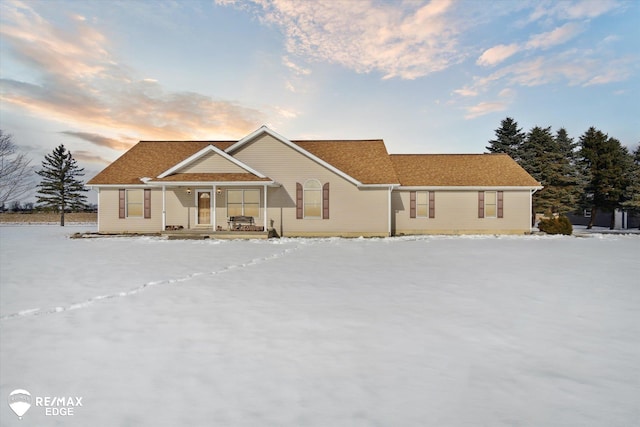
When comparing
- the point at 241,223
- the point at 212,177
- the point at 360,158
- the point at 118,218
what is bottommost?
the point at 241,223

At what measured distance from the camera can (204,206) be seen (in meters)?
22.1

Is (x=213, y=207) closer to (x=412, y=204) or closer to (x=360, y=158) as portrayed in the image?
(x=360, y=158)

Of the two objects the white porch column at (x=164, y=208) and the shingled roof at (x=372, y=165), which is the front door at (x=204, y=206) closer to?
the shingled roof at (x=372, y=165)

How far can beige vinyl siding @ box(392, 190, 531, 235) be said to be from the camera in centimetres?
2362

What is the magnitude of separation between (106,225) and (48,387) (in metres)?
21.6

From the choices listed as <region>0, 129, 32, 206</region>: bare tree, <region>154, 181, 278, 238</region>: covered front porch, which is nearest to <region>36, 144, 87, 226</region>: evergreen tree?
<region>0, 129, 32, 206</region>: bare tree

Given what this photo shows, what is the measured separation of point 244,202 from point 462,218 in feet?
45.2

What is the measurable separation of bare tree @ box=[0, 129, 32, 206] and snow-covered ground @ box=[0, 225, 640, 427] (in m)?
24.9

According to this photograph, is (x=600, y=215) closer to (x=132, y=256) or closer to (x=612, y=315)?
(x=612, y=315)

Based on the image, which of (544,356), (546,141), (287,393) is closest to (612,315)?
(544,356)

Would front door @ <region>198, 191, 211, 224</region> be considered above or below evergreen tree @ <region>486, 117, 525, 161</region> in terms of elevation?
below

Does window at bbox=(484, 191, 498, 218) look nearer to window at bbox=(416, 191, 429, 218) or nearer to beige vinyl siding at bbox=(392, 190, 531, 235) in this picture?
beige vinyl siding at bbox=(392, 190, 531, 235)

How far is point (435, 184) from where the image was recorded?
23641 mm

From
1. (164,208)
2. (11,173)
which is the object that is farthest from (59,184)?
(164,208)
